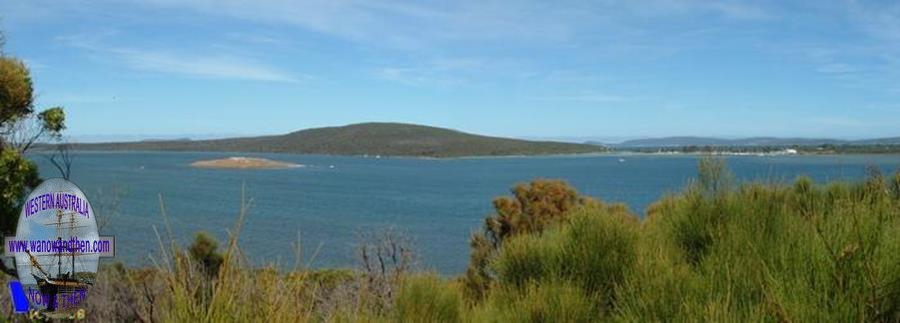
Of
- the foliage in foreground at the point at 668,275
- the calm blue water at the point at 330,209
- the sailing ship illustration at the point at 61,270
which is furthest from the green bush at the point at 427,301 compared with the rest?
the calm blue water at the point at 330,209

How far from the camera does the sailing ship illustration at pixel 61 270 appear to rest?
351cm

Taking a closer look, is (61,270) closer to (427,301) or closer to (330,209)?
(427,301)

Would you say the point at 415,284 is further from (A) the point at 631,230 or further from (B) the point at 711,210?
(B) the point at 711,210

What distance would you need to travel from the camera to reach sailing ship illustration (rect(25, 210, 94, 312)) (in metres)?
3.51

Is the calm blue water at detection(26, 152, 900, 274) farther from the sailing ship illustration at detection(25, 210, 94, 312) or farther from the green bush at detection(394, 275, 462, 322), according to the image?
the sailing ship illustration at detection(25, 210, 94, 312)

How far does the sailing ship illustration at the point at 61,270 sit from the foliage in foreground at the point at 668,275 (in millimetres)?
306

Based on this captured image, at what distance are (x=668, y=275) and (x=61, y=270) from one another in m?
3.00

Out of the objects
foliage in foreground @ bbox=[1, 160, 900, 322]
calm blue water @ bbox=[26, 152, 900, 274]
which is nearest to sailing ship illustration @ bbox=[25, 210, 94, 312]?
foliage in foreground @ bbox=[1, 160, 900, 322]

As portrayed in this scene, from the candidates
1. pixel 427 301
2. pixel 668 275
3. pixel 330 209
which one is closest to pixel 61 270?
pixel 427 301

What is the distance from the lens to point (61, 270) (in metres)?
3.55

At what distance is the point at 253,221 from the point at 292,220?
3.82 meters

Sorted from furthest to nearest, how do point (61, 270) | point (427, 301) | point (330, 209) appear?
point (330, 209) < point (427, 301) < point (61, 270)

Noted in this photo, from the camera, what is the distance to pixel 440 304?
16.7ft

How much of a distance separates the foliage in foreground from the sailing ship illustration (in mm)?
306
